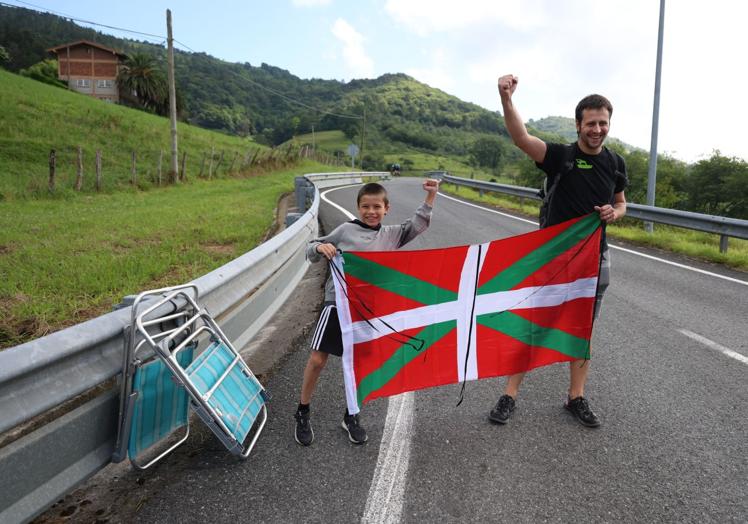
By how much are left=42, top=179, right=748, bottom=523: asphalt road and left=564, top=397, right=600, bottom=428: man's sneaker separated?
6cm

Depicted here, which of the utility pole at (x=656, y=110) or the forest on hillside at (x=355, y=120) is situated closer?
the utility pole at (x=656, y=110)

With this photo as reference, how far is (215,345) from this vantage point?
9.97 ft

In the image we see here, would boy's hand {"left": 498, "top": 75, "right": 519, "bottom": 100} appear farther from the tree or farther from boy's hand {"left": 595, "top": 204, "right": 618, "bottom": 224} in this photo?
the tree

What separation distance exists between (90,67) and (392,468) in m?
88.7

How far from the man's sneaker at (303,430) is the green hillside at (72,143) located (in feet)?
50.0

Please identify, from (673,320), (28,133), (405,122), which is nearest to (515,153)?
(405,122)

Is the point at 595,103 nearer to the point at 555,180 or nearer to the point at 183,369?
the point at 555,180

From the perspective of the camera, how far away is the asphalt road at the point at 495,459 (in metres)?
2.40

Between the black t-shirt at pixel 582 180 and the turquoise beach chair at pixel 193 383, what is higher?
the black t-shirt at pixel 582 180

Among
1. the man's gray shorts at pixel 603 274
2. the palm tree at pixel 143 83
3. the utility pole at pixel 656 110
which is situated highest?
the palm tree at pixel 143 83

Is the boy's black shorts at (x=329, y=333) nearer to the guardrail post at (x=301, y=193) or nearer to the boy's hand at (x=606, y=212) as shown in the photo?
the boy's hand at (x=606, y=212)

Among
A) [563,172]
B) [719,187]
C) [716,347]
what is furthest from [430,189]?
[719,187]

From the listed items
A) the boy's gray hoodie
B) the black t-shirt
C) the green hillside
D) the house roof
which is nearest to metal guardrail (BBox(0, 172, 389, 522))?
the boy's gray hoodie

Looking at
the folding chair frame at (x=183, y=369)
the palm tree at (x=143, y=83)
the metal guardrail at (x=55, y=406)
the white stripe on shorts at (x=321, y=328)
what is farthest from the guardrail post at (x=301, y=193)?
the palm tree at (x=143, y=83)
